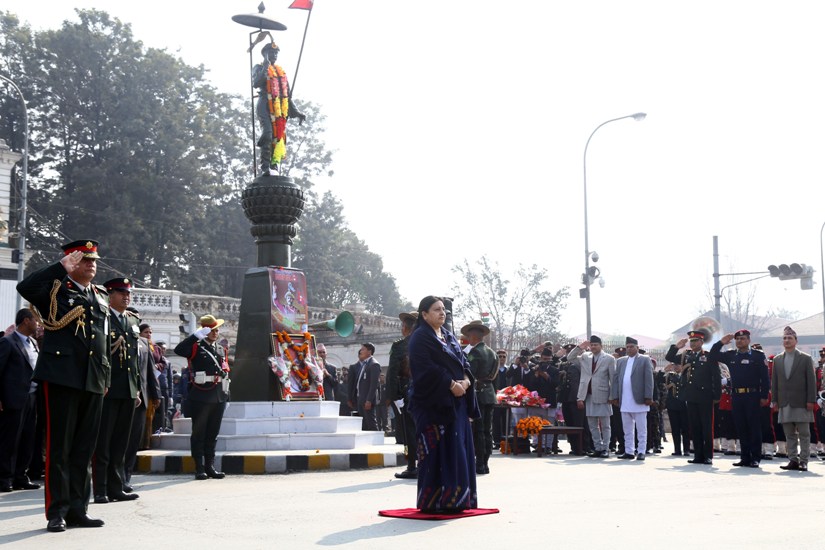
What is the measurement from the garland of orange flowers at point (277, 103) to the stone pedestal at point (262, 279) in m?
0.66

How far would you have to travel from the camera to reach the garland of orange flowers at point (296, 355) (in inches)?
657

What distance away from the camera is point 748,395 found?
51.3ft

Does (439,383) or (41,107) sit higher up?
(41,107)

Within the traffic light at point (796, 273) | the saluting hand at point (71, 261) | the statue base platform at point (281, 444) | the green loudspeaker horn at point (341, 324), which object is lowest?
the statue base platform at point (281, 444)

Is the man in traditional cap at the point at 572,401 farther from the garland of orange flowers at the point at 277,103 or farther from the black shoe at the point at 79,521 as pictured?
the black shoe at the point at 79,521

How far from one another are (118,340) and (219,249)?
150 ft

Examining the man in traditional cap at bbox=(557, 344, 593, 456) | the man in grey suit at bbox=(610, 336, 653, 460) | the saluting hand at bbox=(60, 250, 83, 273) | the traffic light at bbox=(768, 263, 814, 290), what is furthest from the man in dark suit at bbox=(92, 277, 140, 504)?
the traffic light at bbox=(768, 263, 814, 290)

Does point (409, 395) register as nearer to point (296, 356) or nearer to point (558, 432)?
point (296, 356)

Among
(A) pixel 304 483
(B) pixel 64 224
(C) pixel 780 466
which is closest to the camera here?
(A) pixel 304 483

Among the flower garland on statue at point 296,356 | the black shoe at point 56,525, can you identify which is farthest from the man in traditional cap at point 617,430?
the black shoe at point 56,525

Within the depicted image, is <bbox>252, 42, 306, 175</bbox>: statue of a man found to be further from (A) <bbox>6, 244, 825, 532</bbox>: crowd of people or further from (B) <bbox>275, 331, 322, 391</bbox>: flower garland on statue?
(A) <bbox>6, 244, 825, 532</bbox>: crowd of people

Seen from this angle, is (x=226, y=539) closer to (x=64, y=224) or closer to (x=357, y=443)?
(x=357, y=443)

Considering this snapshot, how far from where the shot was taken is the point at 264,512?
944 centimetres

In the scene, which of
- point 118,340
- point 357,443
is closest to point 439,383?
point 118,340
